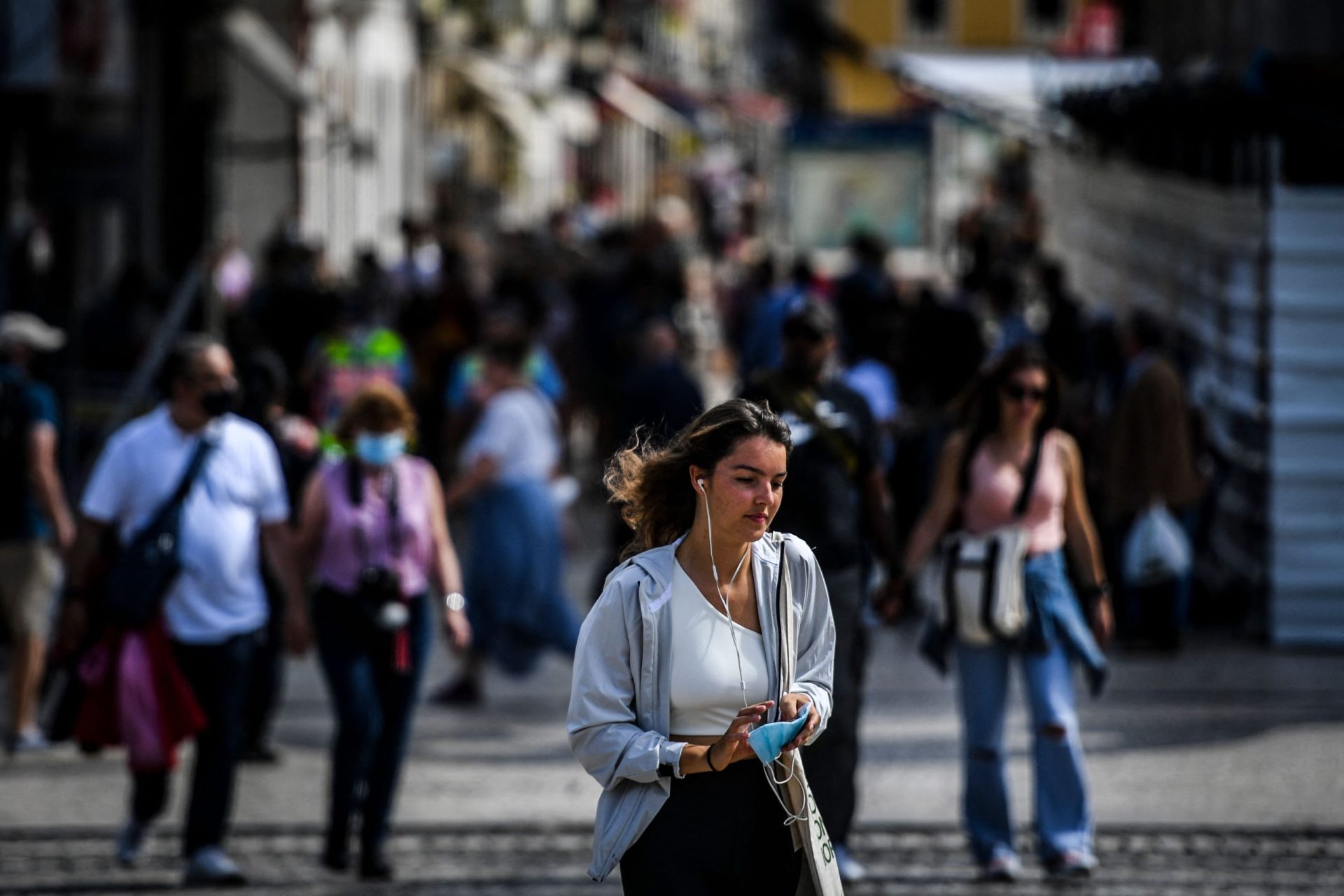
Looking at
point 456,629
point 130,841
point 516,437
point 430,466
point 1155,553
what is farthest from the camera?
point 430,466

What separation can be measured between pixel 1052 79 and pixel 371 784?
22212 mm

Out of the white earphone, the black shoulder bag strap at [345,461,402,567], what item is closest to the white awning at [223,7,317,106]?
the black shoulder bag strap at [345,461,402,567]

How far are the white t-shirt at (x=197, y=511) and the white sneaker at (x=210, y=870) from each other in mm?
706

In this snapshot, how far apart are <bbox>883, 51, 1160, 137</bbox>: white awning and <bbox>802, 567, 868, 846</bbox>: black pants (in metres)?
17.6

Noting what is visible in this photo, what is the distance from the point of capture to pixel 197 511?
7.95 meters

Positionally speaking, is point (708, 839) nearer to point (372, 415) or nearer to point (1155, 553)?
point (372, 415)

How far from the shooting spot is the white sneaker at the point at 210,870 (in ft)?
25.7

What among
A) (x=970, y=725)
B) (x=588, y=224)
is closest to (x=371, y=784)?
(x=970, y=725)

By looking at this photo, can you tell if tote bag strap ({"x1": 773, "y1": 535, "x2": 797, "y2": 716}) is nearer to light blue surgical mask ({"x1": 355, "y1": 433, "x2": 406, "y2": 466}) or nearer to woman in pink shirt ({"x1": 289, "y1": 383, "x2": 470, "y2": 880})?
woman in pink shirt ({"x1": 289, "y1": 383, "x2": 470, "y2": 880})

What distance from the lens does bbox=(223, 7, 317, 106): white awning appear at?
21859 mm

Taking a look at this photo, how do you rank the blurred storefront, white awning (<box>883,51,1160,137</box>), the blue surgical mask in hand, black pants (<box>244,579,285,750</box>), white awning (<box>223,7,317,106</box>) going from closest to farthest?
the blue surgical mask in hand < black pants (<box>244,579,285,750</box>) < the blurred storefront < white awning (<box>223,7,317,106</box>) < white awning (<box>883,51,1160,137</box>)

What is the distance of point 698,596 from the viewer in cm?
487

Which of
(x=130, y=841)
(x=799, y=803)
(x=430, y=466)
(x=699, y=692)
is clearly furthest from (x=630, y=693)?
(x=430, y=466)

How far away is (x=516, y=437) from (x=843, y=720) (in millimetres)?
4188
